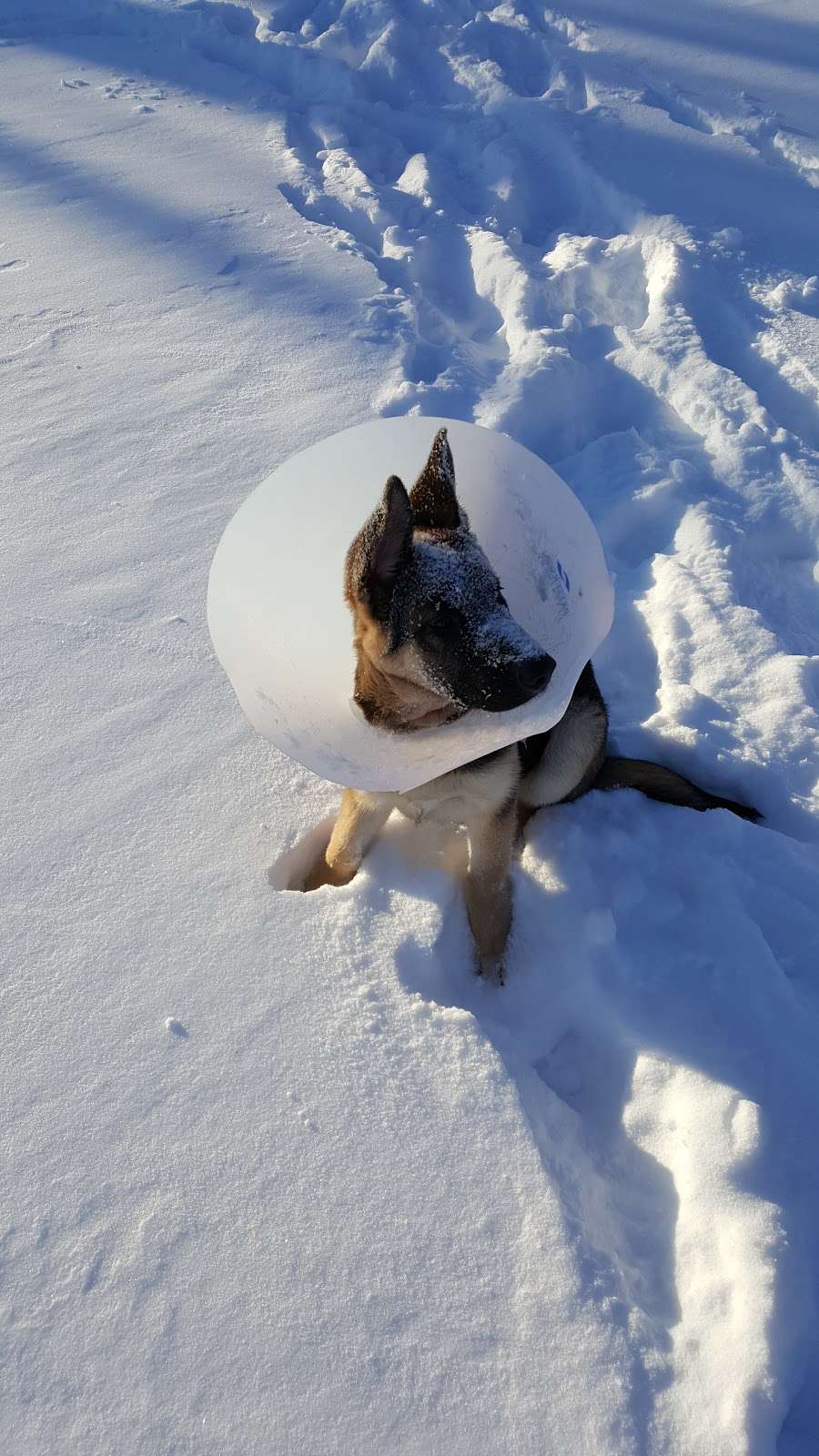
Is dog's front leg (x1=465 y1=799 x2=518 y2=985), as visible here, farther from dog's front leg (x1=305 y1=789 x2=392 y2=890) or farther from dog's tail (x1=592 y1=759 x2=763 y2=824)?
dog's tail (x1=592 y1=759 x2=763 y2=824)

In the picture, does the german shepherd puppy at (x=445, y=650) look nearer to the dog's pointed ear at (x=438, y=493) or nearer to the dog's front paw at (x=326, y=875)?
the dog's pointed ear at (x=438, y=493)

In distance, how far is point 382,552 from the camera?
230 cm

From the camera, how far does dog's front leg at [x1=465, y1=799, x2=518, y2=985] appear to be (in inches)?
125

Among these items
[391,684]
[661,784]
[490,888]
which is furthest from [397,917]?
[661,784]

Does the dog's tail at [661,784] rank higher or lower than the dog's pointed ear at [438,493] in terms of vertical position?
lower

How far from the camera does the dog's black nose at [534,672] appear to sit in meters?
2.32

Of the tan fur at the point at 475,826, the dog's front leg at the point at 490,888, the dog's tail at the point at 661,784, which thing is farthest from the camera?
the dog's tail at the point at 661,784

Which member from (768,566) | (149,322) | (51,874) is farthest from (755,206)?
(51,874)

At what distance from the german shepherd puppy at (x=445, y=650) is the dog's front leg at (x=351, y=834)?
0.06m

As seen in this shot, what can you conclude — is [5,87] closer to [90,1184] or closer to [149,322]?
[149,322]

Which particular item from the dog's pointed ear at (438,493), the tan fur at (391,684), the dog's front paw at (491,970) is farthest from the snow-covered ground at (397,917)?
the dog's pointed ear at (438,493)

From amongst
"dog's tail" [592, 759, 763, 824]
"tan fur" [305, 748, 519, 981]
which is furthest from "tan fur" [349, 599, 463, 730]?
"dog's tail" [592, 759, 763, 824]

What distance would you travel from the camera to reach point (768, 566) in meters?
4.82

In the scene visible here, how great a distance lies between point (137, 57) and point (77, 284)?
15.3 feet
